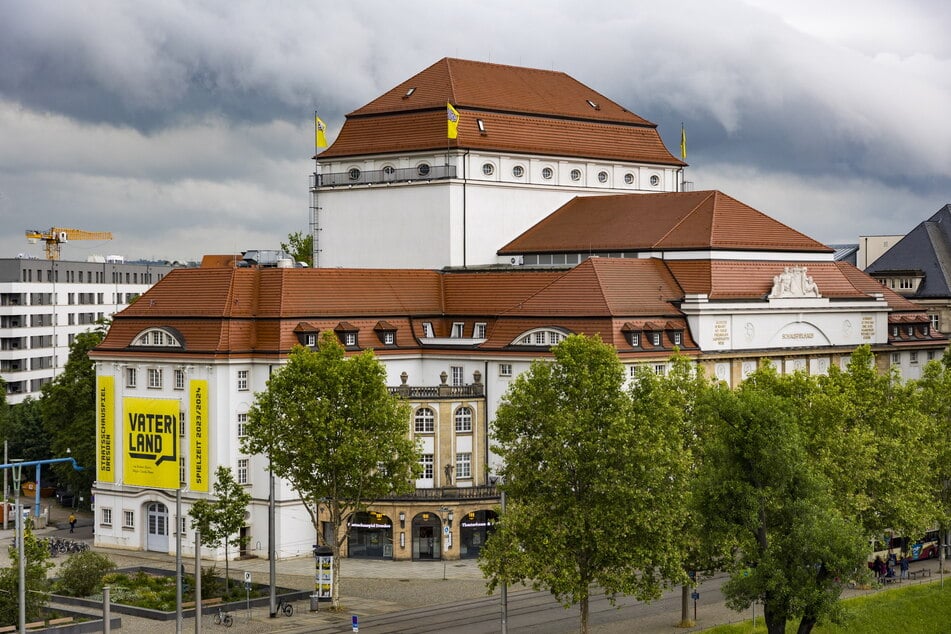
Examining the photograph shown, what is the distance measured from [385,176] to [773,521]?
56631 millimetres

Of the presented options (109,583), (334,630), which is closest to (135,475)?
(109,583)

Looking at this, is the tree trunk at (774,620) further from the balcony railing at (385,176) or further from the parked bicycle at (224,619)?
the balcony railing at (385,176)

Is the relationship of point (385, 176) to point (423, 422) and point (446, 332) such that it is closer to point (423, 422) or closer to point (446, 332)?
point (446, 332)

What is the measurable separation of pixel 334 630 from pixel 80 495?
4472cm

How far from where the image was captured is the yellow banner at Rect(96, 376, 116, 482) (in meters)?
97.2

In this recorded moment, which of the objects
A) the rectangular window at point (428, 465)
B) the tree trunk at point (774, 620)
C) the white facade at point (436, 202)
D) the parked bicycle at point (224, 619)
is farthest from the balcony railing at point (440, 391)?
the tree trunk at point (774, 620)

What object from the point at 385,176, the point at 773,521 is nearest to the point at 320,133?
the point at 385,176

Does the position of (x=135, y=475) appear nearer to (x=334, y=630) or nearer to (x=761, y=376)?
(x=334, y=630)

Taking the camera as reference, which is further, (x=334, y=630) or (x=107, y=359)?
(x=107, y=359)

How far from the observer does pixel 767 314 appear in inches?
4163

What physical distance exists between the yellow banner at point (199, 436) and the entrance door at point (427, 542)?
1269 centimetres

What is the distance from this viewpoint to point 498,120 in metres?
116

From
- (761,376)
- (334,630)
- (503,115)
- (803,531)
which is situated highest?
(503,115)

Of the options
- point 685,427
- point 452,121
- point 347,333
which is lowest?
point 685,427
